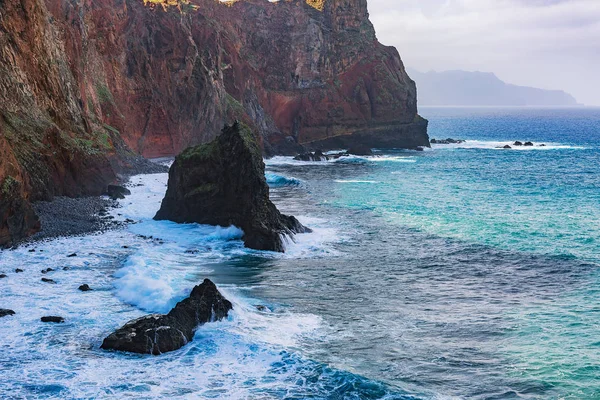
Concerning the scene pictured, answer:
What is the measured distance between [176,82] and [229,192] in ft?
157

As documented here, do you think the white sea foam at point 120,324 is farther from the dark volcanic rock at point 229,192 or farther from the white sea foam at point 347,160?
the white sea foam at point 347,160

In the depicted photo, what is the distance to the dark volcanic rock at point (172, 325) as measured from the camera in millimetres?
19688

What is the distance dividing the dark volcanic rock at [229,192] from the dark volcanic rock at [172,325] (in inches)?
481

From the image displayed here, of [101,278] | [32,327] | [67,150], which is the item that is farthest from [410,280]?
[67,150]

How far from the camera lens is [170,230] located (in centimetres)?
3850

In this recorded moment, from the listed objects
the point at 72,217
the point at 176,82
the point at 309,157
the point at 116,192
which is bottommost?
the point at 72,217

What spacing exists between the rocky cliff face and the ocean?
276 inches

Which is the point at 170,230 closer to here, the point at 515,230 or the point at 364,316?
the point at 364,316

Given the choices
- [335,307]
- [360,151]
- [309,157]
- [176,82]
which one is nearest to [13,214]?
[335,307]

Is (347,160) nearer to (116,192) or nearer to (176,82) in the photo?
(176,82)

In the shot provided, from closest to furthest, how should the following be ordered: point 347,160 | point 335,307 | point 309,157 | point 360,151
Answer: point 335,307 → point 309,157 → point 347,160 → point 360,151

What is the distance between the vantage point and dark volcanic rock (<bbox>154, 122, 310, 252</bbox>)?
1433 inches

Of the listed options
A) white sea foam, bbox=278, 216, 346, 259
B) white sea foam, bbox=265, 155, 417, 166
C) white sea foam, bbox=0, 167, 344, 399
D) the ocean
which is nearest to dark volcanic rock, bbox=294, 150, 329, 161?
white sea foam, bbox=265, 155, 417, 166

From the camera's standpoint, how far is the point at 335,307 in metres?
25.2
